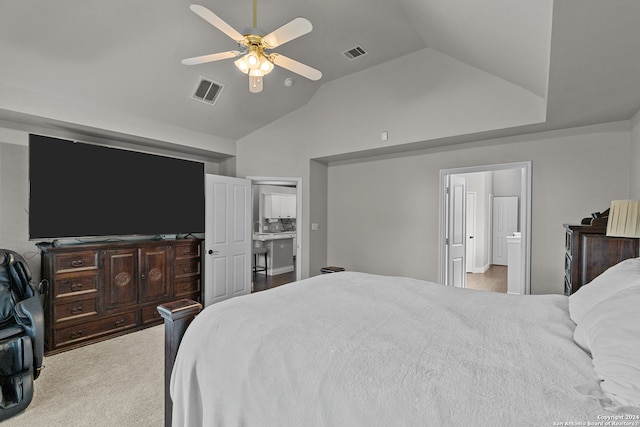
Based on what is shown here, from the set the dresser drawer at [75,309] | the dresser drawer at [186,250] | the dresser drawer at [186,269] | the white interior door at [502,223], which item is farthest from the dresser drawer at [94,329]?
the white interior door at [502,223]

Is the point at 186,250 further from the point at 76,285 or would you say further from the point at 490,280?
the point at 490,280

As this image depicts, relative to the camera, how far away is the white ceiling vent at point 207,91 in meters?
3.72

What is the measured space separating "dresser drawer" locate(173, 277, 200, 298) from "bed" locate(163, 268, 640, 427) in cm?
269

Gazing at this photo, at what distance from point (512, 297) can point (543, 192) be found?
7.18 ft

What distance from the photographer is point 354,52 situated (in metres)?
3.88

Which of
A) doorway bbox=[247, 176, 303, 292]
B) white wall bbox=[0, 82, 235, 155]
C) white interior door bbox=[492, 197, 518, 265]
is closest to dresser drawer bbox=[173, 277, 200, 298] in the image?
doorway bbox=[247, 176, 303, 292]

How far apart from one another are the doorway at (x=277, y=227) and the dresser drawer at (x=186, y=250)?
1326 mm

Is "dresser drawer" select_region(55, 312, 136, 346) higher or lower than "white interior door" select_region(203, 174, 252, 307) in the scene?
lower

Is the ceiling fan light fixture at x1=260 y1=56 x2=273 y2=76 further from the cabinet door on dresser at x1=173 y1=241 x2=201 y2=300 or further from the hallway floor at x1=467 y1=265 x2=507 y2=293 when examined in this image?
the hallway floor at x1=467 y1=265 x2=507 y2=293

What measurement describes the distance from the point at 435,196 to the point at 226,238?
3.05 metres

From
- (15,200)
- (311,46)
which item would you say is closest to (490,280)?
(311,46)

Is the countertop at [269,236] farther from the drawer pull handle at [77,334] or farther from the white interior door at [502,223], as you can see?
the white interior door at [502,223]

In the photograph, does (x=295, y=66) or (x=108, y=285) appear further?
(x=108, y=285)

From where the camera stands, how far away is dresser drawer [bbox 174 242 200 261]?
13.3 feet
